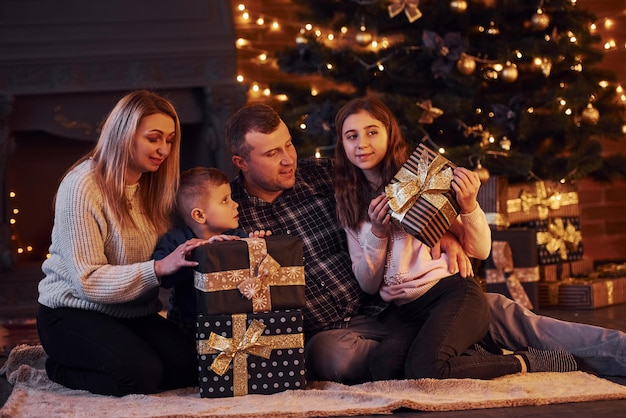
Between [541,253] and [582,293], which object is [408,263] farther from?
[541,253]

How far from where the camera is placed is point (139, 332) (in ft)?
10.0

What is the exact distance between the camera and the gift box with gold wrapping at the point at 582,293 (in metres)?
4.49

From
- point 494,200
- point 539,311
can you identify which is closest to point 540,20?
point 494,200

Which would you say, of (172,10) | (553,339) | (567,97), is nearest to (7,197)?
(172,10)

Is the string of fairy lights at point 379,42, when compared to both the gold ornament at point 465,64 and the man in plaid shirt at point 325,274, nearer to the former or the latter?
the gold ornament at point 465,64

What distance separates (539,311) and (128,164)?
6.81ft

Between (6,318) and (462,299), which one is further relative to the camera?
(6,318)

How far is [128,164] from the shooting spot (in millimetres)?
3012

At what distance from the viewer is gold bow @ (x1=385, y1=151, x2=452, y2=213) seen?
2.87 metres

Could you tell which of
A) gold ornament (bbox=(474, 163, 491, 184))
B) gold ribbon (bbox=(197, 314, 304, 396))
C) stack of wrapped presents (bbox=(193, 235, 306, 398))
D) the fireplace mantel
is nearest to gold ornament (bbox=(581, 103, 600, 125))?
gold ornament (bbox=(474, 163, 491, 184))

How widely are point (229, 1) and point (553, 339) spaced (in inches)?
110

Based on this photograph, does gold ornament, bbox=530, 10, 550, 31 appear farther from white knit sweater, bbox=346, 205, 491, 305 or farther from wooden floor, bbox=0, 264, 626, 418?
white knit sweater, bbox=346, 205, 491, 305

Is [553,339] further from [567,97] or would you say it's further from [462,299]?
[567,97]

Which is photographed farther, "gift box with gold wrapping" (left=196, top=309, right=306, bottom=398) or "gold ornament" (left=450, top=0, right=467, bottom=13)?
"gold ornament" (left=450, top=0, right=467, bottom=13)
